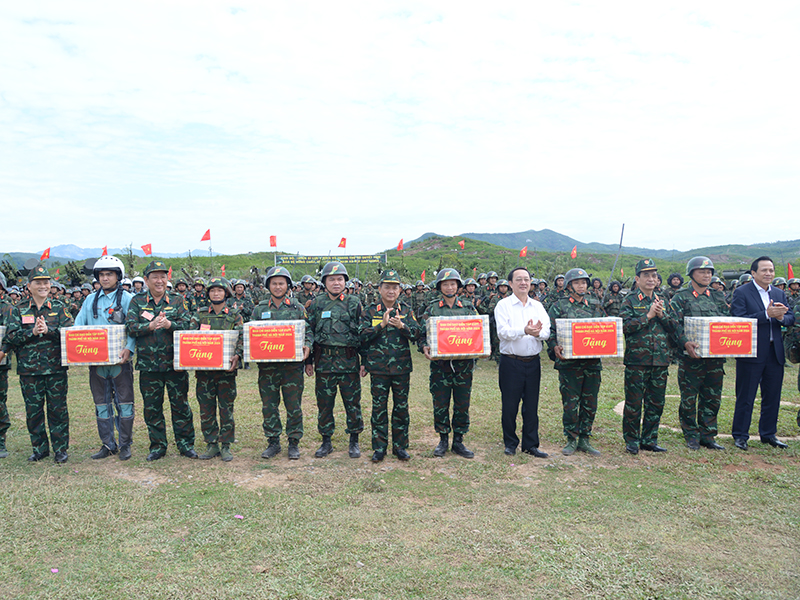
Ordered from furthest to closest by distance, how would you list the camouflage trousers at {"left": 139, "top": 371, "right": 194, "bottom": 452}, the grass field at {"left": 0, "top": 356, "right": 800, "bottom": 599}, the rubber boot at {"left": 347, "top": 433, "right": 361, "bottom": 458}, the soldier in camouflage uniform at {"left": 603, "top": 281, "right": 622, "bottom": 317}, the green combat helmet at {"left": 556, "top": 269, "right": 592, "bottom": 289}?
the soldier in camouflage uniform at {"left": 603, "top": 281, "right": 622, "bottom": 317}
the green combat helmet at {"left": 556, "top": 269, "right": 592, "bottom": 289}
the rubber boot at {"left": 347, "top": 433, "right": 361, "bottom": 458}
the camouflage trousers at {"left": 139, "top": 371, "right": 194, "bottom": 452}
the grass field at {"left": 0, "top": 356, "right": 800, "bottom": 599}

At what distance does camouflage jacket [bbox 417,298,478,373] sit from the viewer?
20.3 ft

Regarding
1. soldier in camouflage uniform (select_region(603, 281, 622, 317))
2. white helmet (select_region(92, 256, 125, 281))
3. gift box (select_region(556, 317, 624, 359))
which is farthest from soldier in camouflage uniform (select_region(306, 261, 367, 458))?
soldier in camouflage uniform (select_region(603, 281, 622, 317))

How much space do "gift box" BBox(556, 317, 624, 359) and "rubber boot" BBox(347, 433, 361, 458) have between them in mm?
2939

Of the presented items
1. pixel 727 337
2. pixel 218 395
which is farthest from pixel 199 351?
pixel 727 337

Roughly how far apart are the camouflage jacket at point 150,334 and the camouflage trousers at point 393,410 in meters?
2.62

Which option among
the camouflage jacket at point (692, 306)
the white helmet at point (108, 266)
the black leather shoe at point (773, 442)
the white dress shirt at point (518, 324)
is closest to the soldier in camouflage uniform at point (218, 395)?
the white helmet at point (108, 266)

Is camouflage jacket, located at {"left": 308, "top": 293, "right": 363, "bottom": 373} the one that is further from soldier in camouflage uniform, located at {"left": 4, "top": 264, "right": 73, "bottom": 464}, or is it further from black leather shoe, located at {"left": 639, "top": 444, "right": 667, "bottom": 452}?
black leather shoe, located at {"left": 639, "top": 444, "right": 667, "bottom": 452}

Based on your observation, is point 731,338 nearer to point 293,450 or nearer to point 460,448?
point 460,448

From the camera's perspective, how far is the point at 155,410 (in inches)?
244

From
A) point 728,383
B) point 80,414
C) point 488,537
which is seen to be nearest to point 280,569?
point 488,537

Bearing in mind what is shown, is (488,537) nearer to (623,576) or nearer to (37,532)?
(623,576)

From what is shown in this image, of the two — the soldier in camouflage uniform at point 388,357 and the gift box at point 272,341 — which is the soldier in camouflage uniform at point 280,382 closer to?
the gift box at point 272,341

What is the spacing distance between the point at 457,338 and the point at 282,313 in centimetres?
230

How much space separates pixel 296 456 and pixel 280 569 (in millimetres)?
2624
